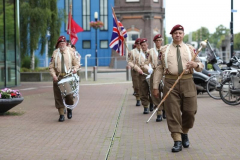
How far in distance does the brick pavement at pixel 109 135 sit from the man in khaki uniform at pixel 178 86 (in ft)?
1.34

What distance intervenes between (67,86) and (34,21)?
18679 mm

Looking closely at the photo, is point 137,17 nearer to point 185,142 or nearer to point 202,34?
point 185,142

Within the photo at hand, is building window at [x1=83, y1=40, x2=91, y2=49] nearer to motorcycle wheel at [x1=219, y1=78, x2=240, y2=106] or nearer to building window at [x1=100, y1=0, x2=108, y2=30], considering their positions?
building window at [x1=100, y1=0, x2=108, y2=30]

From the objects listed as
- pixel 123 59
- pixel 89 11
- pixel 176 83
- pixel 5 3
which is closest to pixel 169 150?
pixel 176 83

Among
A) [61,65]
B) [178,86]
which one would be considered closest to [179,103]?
[178,86]

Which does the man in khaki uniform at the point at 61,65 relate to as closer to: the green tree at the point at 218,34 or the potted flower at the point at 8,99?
the potted flower at the point at 8,99

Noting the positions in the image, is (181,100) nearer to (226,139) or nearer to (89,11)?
(226,139)

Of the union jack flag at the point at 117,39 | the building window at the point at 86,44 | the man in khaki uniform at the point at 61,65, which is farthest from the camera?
the building window at the point at 86,44

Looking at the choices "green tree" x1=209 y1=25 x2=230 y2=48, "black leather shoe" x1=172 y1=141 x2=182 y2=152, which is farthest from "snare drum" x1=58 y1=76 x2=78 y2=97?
"green tree" x1=209 y1=25 x2=230 y2=48

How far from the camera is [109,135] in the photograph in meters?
8.99

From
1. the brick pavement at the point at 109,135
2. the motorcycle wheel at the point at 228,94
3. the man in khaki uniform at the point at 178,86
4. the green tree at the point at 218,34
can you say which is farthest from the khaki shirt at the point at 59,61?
the green tree at the point at 218,34

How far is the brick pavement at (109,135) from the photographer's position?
7273 mm

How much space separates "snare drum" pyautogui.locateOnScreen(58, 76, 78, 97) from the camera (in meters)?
10.5

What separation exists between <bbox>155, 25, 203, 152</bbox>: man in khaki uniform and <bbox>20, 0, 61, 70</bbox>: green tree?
21452 millimetres
